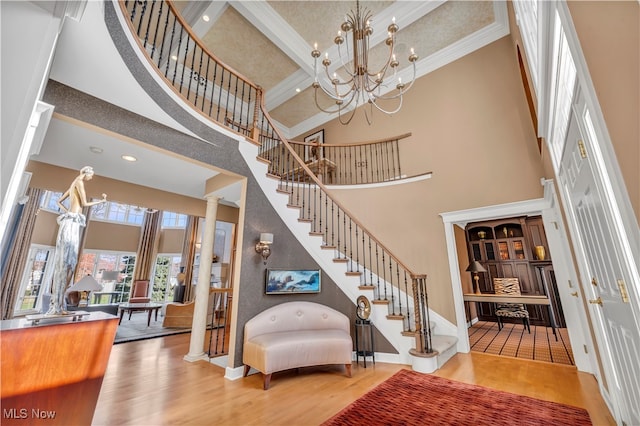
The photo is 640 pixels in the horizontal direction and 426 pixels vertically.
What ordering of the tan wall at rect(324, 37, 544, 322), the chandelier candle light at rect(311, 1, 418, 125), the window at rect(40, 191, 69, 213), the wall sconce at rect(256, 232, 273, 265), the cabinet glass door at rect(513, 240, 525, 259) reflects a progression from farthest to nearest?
the window at rect(40, 191, 69, 213)
the cabinet glass door at rect(513, 240, 525, 259)
the tan wall at rect(324, 37, 544, 322)
the wall sconce at rect(256, 232, 273, 265)
the chandelier candle light at rect(311, 1, 418, 125)

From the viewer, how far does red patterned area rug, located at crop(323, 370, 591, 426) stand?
2.14 m

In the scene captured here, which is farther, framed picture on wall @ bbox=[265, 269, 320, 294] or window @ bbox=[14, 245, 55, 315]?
window @ bbox=[14, 245, 55, 315]

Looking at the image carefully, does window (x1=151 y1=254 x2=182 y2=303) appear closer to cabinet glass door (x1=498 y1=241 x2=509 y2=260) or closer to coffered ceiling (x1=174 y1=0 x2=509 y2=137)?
coffered ceiling (x1=174 y1=0 x2=509 y2=137)

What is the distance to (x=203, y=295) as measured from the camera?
398cm

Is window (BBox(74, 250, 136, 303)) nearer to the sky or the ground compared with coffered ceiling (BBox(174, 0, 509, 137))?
nearer to the ground

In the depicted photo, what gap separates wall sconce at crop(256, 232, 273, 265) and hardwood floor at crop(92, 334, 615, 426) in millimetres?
1501

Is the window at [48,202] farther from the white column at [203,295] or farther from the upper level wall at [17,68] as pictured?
Result: the upper level wall at [17,68]

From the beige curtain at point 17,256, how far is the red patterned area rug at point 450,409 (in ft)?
26.0

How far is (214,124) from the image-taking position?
3.55 m

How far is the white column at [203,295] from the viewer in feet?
12.5

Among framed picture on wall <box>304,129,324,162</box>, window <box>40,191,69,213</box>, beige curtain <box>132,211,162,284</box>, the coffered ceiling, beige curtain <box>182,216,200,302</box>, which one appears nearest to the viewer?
the coffered ceiling

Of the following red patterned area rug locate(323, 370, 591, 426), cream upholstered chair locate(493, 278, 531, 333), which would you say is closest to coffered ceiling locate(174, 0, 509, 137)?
cream upholstered chair locate(493, 278, 531, 333)

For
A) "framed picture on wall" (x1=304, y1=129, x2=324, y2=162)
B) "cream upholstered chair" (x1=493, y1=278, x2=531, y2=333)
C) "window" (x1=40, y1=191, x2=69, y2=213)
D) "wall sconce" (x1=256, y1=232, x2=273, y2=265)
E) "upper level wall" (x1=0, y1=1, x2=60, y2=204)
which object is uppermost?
"framed picture on wall" (x1=304, y1=129, x2=324, y2=162)

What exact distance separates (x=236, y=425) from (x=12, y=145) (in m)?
2.33
